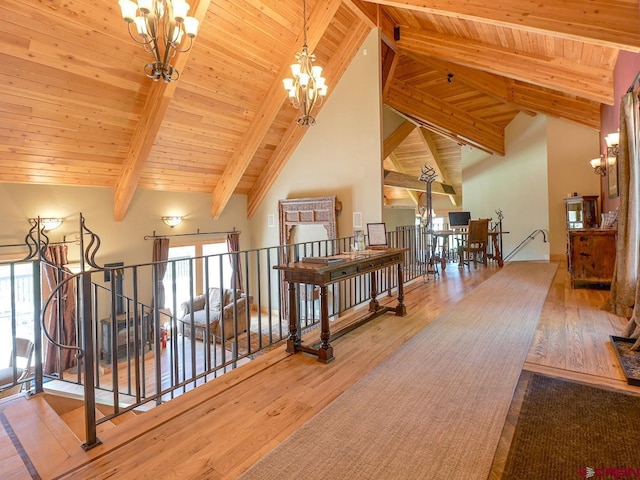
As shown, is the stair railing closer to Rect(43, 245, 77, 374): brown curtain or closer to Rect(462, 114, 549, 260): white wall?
Rect(462, 114, 549, 260): white wall

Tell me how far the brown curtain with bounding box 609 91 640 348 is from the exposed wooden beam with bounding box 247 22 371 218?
430cm

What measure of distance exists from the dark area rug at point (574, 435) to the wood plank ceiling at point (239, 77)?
312 cm

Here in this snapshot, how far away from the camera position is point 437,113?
7.96 m

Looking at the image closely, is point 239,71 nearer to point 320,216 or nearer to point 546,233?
point 320,216

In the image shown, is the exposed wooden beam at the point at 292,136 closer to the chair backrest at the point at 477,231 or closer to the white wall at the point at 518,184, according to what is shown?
the chair backrest at the point at 477,231

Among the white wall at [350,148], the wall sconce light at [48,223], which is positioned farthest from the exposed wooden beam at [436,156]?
the wall sconce light at [48,223]

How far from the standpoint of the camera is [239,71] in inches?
225

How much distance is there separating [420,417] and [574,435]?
767 mm

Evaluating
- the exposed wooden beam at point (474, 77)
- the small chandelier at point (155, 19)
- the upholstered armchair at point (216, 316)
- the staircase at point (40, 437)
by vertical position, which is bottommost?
the upholstered armchair at point (216, 316)

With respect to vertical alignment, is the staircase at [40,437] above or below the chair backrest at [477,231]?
below

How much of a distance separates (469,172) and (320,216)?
5.35 metres

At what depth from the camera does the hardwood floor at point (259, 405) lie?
1655 mm

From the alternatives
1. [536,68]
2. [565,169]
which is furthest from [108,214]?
[565,169]

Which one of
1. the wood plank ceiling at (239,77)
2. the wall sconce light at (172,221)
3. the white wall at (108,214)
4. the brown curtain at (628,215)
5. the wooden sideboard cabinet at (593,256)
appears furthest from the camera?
the wall sconce light at (172,221)
